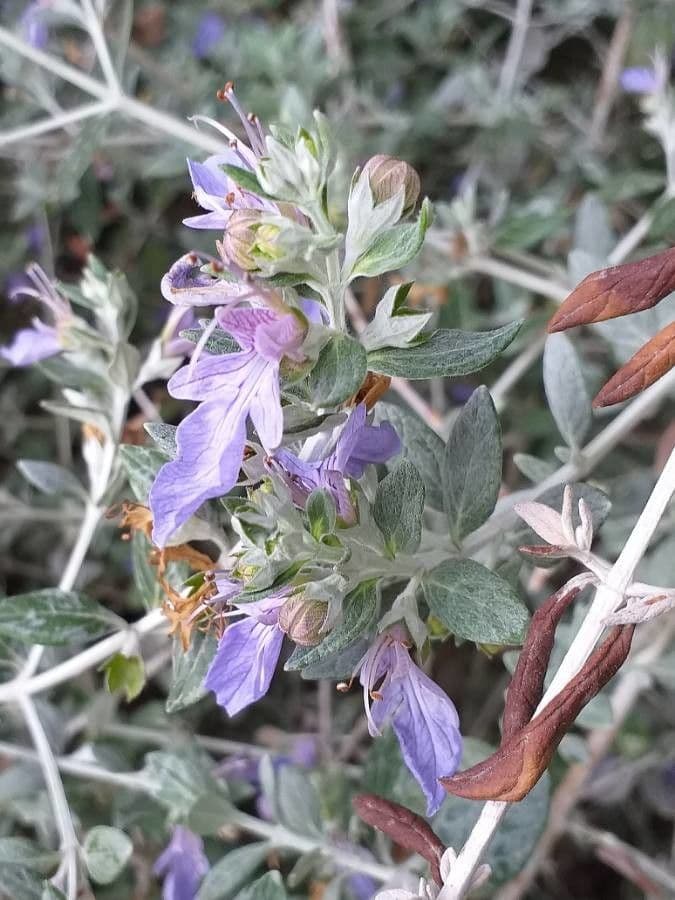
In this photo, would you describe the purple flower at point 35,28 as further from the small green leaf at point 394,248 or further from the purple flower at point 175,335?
the small green leaf at point 394,248

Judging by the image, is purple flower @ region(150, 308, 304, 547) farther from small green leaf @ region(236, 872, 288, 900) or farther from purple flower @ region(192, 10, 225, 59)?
purple flower @ region(192, 10, 225, 59)

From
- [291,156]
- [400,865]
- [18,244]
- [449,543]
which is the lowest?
[400,865]

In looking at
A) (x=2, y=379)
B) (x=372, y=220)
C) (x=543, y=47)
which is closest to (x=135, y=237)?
(x=2, y=379)

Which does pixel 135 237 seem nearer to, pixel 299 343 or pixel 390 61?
pixel 390 61

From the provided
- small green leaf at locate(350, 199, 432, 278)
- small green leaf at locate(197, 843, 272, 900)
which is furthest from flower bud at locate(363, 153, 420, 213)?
small green leaf at locate(197, 843, 272, 900)

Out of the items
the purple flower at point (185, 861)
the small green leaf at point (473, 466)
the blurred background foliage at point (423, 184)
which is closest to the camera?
the small green leaf at point (473, 466)

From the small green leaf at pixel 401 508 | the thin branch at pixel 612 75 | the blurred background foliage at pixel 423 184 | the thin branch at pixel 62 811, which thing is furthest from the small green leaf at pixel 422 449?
the thin branch at pixel 612 75
